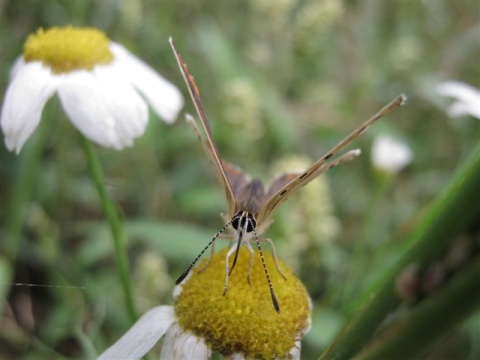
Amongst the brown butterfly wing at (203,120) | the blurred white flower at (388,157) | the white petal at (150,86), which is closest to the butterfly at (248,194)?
the brown butterfly wing at (203,120)

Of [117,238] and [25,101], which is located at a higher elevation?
[25,101]

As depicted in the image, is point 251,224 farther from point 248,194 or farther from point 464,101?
point 464,101

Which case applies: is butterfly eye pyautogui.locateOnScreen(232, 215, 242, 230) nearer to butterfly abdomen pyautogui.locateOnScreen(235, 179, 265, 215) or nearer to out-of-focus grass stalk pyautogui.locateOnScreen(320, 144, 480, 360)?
butterfly abdomen pyautogui.locateOnScreen(235, 179, 265, 215)

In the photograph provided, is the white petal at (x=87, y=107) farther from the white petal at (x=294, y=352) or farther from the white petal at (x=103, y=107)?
the white petal at (x=294, y=352)

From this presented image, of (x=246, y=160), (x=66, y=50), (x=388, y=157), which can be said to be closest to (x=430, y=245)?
(x=66, y=50)

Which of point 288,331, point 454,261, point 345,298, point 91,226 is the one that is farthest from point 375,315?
point 91,226
